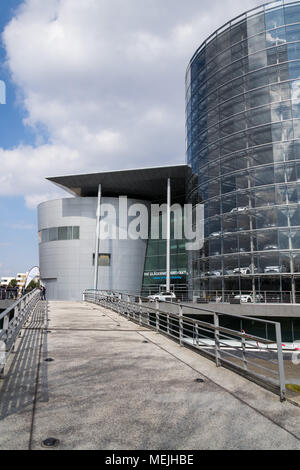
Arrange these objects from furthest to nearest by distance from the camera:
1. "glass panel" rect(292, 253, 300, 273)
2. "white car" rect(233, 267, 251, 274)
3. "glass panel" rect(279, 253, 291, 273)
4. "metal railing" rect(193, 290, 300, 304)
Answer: "white car" rect(233, 267, 251, 274) < "glass panel" rect(279, 253, 291, 273) < "glass panel" rect(292, 253, 300, 273) < "metal railing" rect(193, 290, 300, 304)

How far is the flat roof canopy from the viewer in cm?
4488

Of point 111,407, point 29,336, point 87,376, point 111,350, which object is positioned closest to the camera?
point 111,407

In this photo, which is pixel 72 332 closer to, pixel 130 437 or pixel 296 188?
pixel 130 437

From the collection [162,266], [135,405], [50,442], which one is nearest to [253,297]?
[162,266]

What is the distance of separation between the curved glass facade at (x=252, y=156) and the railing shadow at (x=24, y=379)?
24.7 metres

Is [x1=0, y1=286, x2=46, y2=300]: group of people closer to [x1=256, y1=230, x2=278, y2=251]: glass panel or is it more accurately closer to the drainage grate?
[x1=256, y1=230, x2=278, y2=251]: glass panel

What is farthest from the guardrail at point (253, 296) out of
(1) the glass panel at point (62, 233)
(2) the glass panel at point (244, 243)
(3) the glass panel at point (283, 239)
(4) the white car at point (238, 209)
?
(1) the glass panel at point (62, 233)

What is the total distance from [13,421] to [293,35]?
125ft

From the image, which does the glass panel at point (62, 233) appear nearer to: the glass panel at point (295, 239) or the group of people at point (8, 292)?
the group of people at point (8, 292)

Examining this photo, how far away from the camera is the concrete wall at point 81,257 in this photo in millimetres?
47781
